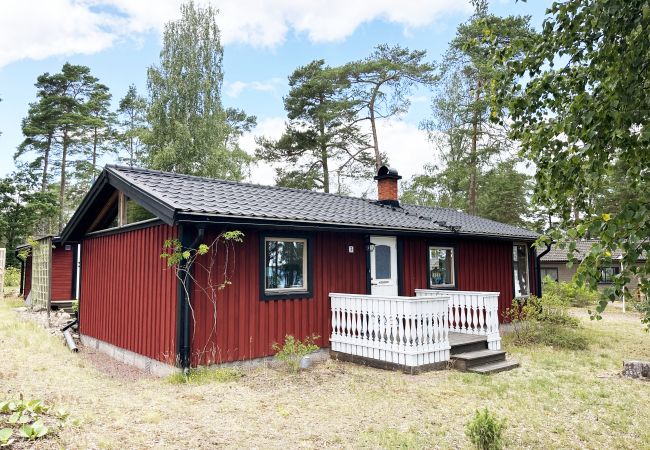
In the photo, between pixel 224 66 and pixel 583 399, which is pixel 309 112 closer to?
pixel 224 66

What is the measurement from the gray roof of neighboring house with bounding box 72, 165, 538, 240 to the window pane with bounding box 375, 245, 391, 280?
23.0 inches

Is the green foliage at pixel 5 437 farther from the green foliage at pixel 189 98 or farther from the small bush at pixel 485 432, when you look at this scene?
the green foliage at pixel 189 98

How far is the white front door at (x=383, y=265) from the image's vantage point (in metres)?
8.94

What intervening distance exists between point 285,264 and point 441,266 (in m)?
4.47

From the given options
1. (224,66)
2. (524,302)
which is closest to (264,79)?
(224,66)

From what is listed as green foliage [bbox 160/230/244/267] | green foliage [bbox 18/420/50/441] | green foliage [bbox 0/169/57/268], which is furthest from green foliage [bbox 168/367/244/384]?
green foliage [bbox 0/169/57/268]

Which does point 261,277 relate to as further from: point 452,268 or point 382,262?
point 452,268

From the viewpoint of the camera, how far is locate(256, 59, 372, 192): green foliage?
73.8 feet

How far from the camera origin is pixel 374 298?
725cm

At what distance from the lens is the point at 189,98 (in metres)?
21.0

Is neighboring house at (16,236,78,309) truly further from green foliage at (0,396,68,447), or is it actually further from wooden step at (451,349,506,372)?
wooden step at (451,349,506,372)

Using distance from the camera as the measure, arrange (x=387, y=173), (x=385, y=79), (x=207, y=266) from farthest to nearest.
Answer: (x=385, y=79) → (x=387, y=173) → (x=207, y=266)

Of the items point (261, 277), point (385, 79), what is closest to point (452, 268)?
point (261, 277)

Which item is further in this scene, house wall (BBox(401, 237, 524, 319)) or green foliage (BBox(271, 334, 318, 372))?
house wall (BBox(401, 237, 524, 319))
